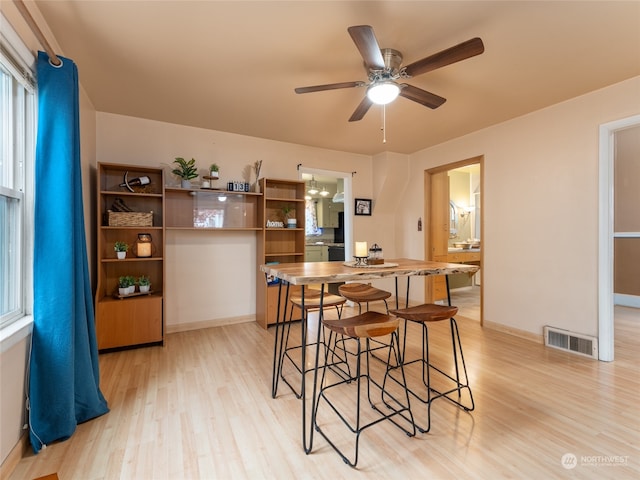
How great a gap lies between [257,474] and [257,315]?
101 inches

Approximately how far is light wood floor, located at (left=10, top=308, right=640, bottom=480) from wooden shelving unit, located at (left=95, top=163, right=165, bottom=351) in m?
0.34

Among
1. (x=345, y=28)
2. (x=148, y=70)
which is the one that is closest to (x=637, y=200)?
(x=345, y=28)

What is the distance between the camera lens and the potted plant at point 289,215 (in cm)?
396

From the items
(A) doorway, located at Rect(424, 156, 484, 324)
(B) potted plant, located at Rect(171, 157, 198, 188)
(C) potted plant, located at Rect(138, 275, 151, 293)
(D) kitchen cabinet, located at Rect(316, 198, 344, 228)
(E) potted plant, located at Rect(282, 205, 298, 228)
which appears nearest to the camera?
(C) potted plant, located at Rect(138, 275, 151, 293)

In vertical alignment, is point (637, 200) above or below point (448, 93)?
below

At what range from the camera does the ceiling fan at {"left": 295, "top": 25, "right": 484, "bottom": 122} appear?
5.23ft

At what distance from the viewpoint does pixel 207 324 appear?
145 inches

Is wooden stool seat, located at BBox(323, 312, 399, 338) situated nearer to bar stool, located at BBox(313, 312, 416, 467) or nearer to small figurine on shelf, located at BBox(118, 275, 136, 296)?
bar stool, located at BBox(313, 312, 416, 467)

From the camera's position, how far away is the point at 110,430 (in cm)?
177

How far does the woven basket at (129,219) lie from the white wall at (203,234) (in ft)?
1.28

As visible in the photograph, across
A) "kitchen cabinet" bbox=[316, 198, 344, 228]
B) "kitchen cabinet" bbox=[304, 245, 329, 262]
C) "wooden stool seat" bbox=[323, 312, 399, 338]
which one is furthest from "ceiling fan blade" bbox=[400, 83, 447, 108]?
"kitchen cabinet" bbox=[316, 198, 344, 228]

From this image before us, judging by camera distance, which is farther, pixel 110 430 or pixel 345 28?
pixel 345 28

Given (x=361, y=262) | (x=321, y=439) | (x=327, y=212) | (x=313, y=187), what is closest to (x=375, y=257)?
(x=361, y=262)

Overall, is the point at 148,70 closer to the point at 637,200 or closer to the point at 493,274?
the point at 493,274
